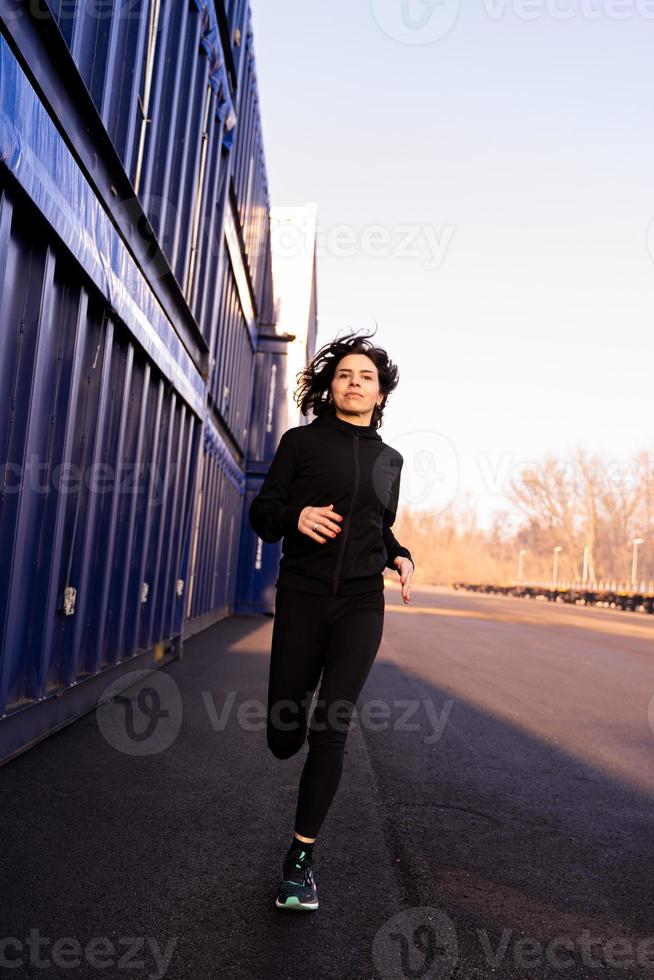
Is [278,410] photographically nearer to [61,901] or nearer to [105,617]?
[105,617]

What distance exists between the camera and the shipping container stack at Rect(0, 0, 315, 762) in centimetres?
412

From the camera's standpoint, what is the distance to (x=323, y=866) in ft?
11.2

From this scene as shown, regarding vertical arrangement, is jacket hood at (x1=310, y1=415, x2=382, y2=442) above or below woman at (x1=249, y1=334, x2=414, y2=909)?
above

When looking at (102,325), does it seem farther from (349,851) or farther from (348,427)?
(349,851)

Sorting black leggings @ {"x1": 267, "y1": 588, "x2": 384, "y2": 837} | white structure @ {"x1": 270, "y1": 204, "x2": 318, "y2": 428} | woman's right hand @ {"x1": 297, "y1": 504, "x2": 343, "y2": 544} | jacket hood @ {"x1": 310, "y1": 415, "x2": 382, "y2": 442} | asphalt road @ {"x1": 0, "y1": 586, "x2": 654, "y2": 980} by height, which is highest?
white structure @ {"x1": 270, "y1": 204, "x2": 318, "y2": 428}

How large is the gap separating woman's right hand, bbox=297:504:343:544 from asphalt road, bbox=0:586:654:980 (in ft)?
3.81

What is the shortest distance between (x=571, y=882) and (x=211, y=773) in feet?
6.61

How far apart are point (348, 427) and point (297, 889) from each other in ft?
5.07

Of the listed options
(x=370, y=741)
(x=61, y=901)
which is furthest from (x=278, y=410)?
(x=61, y=901)

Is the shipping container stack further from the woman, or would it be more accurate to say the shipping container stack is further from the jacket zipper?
the jacket zipper

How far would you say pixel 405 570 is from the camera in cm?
336

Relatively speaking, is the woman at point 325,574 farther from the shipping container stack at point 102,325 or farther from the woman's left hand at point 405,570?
the shipping container stack at point 102,325

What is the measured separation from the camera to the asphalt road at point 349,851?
8.55 feet

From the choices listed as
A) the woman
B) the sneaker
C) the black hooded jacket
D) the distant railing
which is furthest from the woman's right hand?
the distant railing
